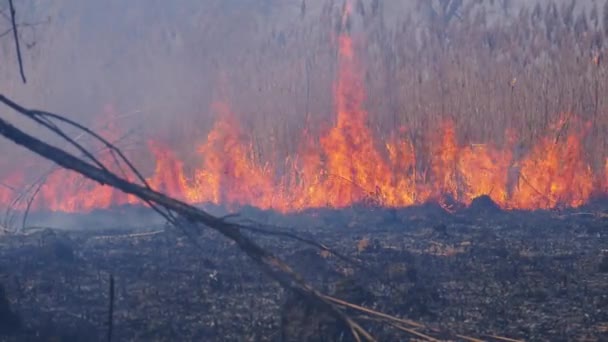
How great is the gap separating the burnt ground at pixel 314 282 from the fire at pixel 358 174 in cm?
830

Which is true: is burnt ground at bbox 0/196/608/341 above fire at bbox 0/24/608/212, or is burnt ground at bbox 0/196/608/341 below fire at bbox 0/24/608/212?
below

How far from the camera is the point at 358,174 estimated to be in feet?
118

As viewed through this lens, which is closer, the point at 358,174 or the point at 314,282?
the point at 314,282

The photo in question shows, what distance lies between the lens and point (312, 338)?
973 centimetres

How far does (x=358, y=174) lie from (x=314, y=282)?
20.8 meters

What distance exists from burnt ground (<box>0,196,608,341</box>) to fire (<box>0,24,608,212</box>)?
8304 millimetres

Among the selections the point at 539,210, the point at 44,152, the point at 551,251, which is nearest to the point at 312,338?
the point at 44,152

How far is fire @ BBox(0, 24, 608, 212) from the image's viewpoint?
34688mm

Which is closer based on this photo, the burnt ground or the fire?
the burnt ground

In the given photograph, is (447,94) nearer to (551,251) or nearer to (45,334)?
(551,251)

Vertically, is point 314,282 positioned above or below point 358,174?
below

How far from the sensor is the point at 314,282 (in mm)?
15469

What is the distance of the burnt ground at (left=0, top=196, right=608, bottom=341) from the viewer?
11266 millimetres

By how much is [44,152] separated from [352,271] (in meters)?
13.1
